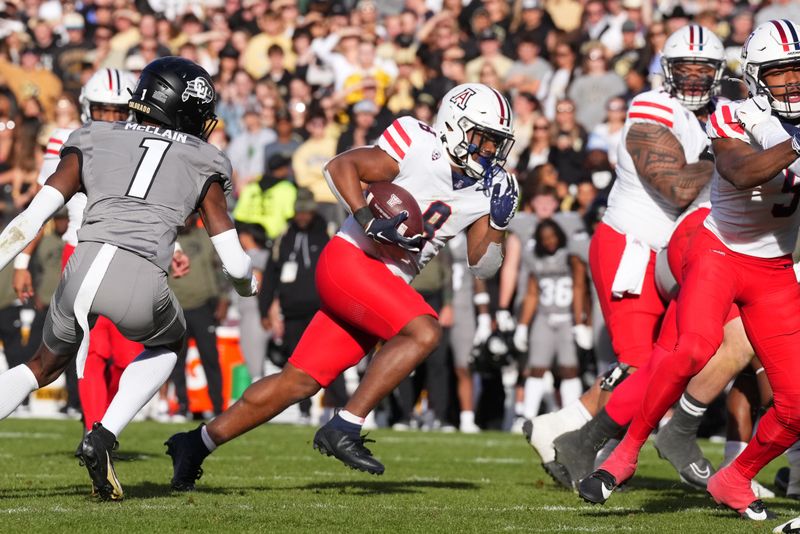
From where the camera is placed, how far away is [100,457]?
18.7 feet

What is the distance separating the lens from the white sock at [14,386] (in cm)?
585

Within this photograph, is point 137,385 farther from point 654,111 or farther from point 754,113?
point 654,111

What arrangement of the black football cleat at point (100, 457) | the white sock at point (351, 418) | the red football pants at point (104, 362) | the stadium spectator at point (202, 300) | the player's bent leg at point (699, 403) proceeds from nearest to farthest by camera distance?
the black football cleat at point (100, 457) < the white sock at point (351, 418) < the player's bent leg at point (699, 403) < the red football pants at point (104, 362) < the stadium spectator at point (202, 300)

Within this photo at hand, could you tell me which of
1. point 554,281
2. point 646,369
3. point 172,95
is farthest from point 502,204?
point 554,281

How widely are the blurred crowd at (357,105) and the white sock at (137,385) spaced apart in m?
5.02

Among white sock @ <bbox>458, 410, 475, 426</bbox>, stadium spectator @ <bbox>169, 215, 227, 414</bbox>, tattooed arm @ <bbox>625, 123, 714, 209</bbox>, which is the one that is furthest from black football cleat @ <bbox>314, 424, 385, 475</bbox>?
white sock @ <bbox>458, 410, 475, 426</bbox>

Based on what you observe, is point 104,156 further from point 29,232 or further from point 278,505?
point 278,505

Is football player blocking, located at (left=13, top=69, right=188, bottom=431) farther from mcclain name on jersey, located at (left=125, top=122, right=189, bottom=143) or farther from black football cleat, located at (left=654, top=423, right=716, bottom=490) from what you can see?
black football cleat, located at (left=654, top=423, right=716, bottom=490)

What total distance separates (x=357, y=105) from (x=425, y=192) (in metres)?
7.70

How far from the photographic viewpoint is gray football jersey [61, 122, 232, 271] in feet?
19.1

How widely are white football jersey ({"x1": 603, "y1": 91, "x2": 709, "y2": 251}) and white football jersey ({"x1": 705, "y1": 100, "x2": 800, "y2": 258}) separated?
1.31 metres

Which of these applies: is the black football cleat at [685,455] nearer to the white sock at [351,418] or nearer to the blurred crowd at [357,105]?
the white sock at [351,418]

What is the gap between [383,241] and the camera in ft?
20.4

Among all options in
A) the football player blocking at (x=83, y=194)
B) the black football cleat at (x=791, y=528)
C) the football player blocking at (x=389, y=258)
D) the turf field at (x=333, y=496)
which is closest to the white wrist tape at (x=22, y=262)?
the football player blocking at (x=83, y=194)
